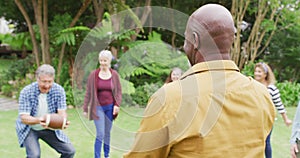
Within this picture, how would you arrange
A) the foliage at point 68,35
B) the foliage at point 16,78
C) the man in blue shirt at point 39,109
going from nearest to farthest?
1. the man in blue shirt at point 39,109
2. the foliage at point 68,35
3. the foliage at point 16,78

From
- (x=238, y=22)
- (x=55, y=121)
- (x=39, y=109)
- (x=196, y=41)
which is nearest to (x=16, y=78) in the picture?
(x=238, y=22)

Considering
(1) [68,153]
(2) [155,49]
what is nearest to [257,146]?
(2) [155,49]

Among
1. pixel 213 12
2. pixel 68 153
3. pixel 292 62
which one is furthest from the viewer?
pixel 292 62

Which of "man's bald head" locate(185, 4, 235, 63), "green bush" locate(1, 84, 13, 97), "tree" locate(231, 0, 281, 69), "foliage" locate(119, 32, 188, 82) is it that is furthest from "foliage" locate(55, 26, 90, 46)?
"man's bald head" locate(185, 4, 235, 63)

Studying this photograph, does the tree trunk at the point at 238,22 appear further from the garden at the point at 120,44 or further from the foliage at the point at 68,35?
the foliage at the point at 68,35

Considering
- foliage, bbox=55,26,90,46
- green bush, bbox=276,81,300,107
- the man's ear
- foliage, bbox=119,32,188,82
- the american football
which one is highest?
the man's ear

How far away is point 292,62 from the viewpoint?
14672 mm

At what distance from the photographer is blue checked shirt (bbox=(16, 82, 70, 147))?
13.2ft

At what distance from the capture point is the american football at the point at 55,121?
3.74m

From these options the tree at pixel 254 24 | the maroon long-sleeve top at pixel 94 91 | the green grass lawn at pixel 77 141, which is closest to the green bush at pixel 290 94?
the tree at pixel 254 24

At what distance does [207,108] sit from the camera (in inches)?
61.1

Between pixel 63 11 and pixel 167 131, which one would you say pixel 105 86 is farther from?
pixel 63 11

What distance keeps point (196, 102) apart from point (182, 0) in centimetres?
1258

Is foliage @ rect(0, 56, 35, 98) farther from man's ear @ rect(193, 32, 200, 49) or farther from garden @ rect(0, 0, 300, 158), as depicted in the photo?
man's ear @ rect(193, 32, 200, 49)
